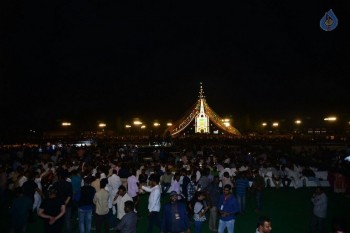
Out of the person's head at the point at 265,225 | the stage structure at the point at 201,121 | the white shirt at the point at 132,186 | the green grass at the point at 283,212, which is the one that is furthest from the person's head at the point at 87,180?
the stage structure at the point at 201,121

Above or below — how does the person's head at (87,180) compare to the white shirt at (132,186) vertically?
above

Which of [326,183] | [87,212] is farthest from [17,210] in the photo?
[326,183]

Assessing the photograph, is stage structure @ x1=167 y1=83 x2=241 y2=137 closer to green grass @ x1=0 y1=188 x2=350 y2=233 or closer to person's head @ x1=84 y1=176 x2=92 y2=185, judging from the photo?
green grass @ x1=0 y1=188 x2=350 y2=233

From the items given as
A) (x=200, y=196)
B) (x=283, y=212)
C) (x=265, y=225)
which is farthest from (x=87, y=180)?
(x=283, y=212)

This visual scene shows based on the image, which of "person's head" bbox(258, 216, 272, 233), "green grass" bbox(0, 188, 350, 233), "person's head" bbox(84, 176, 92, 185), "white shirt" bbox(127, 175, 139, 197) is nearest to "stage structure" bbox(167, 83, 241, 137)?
"green grass" bbox(0, 188, 350, 233)

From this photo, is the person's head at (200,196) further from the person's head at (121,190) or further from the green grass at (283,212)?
the green grass at (283,212)

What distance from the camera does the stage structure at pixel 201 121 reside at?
5438 cm

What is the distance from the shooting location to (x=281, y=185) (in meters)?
17.1

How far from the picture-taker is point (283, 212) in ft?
39.4

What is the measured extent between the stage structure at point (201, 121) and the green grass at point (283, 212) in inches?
1478

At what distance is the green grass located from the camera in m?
10.1

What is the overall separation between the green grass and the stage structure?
123ft

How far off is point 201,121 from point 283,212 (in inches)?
2143

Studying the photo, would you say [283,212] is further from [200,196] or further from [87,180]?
[87,180]
